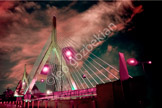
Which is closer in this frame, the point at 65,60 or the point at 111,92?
the point at 111,92

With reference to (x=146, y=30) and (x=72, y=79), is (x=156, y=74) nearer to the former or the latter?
(x=146, y=30)

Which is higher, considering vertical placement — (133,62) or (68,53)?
(68,53)

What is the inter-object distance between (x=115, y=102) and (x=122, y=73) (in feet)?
3.38

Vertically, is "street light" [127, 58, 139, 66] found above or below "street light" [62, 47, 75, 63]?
below

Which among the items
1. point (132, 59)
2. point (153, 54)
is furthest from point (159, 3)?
point (132, 59)

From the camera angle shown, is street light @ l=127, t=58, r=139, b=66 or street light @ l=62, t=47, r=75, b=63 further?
street light @ l=62, t=47, r=75, b=63

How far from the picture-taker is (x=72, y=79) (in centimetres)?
1792

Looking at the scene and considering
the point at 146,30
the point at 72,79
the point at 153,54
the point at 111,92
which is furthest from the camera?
the point at 72,79

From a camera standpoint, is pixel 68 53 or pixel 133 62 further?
pixel 68 53

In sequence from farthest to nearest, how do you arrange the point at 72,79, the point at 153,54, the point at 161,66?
the point at 72,79 < the point at 153,54 < the point at 161,66

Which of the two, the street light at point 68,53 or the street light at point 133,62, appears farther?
the street light at point 68,53

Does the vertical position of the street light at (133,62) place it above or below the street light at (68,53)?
below

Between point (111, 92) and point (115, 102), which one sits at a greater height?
point (111, 92)

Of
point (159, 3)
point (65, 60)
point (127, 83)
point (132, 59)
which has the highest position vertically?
point (159, 3)
